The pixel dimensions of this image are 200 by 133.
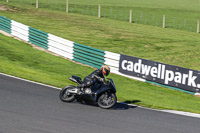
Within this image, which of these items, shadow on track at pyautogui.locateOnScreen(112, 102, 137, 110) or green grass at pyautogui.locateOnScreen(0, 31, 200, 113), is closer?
shadow on track at pyautogui.locateOnScreen(112, 102, 137, 110)

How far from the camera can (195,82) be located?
60.1 feet

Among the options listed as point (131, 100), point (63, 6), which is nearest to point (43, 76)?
point (131, 100)

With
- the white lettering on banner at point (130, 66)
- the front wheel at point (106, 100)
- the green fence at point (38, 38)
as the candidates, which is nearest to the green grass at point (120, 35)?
the green fence at point (38, 38)

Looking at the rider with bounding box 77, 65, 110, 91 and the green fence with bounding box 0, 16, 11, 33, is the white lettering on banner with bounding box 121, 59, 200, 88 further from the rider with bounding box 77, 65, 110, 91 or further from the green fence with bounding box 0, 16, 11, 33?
the green fence with bounding box 0, 16, 11, 33

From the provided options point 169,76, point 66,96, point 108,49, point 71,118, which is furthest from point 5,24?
point 71,118

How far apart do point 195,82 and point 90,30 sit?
772 inches

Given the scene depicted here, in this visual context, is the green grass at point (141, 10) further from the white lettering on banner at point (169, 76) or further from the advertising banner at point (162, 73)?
the white lettering on banner at point (169, 76)

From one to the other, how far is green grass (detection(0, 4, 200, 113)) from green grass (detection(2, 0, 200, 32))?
16.2ft

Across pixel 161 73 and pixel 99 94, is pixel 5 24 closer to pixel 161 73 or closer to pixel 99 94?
pixel 161 73

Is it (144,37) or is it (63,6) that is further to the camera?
(63,6)

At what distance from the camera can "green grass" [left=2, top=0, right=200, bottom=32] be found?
47938 mm

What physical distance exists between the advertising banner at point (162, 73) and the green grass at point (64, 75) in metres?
0.47

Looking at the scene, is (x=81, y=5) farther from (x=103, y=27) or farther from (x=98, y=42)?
(x=98, y=42)

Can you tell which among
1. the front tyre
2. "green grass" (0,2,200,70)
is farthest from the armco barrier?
the front tyre
